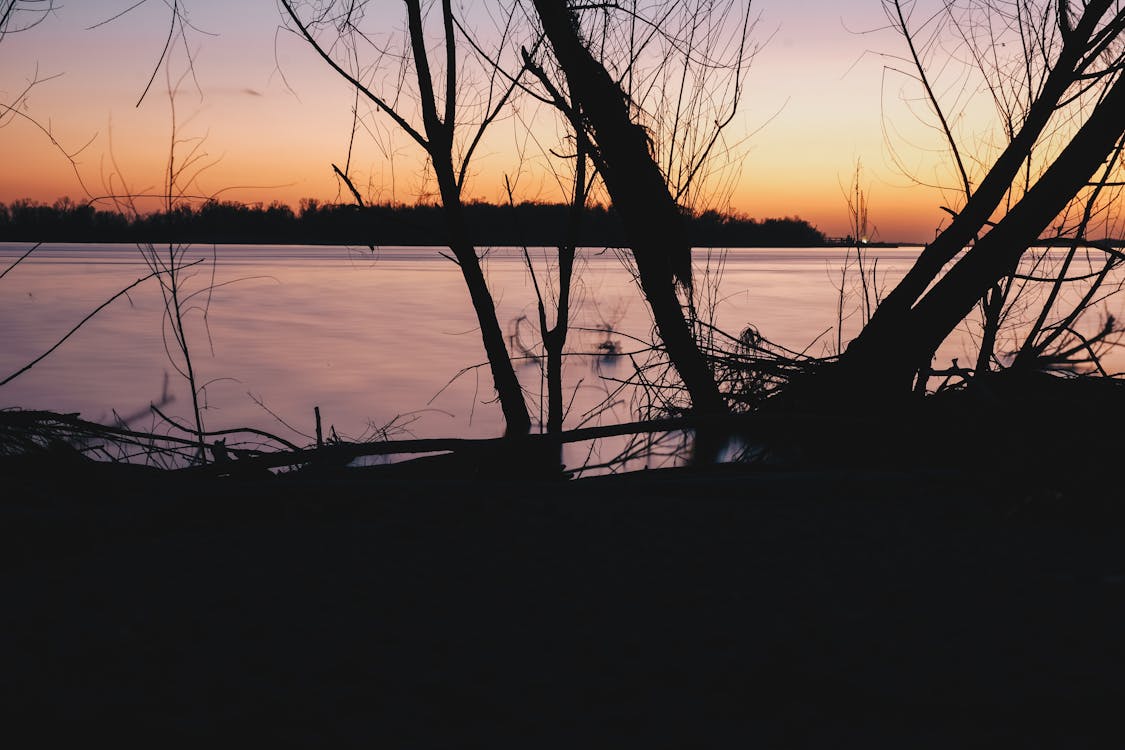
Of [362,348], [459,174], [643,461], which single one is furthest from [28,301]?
[643,461]

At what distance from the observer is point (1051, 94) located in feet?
8.57

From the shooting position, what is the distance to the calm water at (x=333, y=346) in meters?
7.00

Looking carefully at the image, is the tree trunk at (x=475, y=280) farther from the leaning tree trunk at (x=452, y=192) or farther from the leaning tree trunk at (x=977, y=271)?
the leaning tree trunk at (x=977, y=271)

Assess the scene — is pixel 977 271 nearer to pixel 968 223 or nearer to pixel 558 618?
pixel 968 223

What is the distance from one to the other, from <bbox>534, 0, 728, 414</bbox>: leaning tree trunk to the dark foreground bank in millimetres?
1874

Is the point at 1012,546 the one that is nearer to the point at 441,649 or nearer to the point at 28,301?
the point at 441,649

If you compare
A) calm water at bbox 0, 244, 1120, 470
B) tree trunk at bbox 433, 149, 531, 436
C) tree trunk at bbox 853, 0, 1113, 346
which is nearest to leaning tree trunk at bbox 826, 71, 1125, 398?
tree trunk at bbox 853, 0, 1113, 346

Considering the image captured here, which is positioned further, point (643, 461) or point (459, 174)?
point (459, 174)

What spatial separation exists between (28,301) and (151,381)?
9.73 meters

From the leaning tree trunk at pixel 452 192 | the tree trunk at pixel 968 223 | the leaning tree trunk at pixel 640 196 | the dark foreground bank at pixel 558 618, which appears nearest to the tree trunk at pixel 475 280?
the leaning tree trunk at pixel 452 192

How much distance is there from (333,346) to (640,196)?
9.70 m

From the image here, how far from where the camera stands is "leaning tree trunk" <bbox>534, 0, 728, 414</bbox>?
316cm

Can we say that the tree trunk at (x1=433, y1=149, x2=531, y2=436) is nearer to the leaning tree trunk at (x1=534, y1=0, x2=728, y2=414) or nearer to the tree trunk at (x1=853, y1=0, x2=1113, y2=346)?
the leaning tree trunk at (x1=534, y1=0, x2=728, y2=414)

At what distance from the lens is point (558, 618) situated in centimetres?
89
